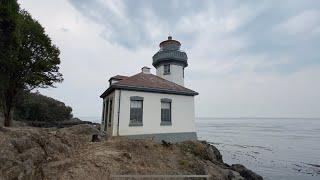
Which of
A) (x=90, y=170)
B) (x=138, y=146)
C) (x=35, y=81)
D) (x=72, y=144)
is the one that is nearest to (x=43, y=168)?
(x=90, y=170)

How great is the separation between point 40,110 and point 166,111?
28138 millimetres

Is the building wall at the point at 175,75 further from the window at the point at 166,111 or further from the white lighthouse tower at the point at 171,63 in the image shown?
the window at the point at 166,111

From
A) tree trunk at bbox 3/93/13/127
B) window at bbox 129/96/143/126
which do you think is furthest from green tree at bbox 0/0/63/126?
window at bbox 129/96/143/126

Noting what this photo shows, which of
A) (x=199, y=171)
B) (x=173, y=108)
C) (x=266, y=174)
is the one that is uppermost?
(x=173, y=108)

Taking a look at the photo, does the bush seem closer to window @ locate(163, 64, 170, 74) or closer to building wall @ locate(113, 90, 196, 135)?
window @ locate(163, 64, 170, 74)

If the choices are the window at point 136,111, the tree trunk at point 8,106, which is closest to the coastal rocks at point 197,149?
the window at point 136,111

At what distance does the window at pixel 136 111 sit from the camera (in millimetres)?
18750

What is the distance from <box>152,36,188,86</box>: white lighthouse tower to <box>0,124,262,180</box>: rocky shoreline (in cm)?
1029

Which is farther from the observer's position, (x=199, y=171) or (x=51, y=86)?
(x=51, y=86)

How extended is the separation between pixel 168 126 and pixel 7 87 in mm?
12941

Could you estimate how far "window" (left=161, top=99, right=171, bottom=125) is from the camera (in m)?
20.1

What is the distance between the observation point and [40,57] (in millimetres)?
21016

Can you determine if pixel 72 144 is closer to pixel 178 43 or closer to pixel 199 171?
pixel 199 171

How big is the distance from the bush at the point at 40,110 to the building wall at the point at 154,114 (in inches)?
1008
